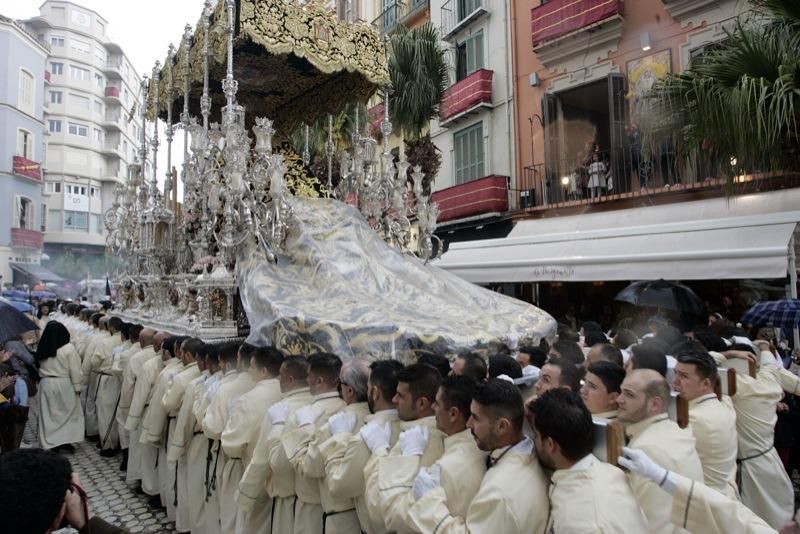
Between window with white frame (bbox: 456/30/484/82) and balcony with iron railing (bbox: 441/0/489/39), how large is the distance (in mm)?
410

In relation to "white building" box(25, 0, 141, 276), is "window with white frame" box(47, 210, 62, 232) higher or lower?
lower

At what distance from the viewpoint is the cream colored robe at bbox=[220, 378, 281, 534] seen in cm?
359

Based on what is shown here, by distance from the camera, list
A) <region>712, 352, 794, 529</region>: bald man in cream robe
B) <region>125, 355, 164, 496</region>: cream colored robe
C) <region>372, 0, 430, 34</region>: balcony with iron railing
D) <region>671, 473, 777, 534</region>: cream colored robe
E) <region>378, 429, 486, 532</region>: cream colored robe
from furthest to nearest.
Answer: <region>372, 0, 430, 34</region>: balcony with iron railing < <region>125, 355, 164, 496</region>: cream colored robe < <region>712, 352, 794, 529</region>: bald man in cream robe < <region>378, 429, 486, 532</region>: cream colored robe < <region>671, 473, 777, 534</region>: cream colored robe

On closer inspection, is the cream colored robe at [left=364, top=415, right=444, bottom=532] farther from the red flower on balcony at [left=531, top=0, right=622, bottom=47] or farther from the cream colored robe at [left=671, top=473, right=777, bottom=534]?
the red flower on balcony at [left=531, top=0, right=622, bottom=47]

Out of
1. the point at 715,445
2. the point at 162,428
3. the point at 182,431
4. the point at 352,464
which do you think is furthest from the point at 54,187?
the point at 715,445

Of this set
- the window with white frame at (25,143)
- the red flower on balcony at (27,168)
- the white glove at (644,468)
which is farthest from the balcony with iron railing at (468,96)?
the window with white frame at (25,143)

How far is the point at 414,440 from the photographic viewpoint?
2.58 meters

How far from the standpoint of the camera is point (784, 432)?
488 cm

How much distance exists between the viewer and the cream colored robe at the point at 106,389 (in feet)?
22.1

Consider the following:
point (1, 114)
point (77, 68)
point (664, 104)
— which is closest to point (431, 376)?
point (664, 104)

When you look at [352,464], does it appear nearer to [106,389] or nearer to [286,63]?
[106,389]

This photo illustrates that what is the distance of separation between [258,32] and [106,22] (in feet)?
144

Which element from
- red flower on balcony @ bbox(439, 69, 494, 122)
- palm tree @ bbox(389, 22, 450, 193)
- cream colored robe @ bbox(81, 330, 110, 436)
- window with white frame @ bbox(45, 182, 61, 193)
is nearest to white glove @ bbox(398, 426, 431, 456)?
cream colored robe @ bbox(81, 330, 110, 436)

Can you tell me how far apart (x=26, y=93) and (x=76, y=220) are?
12.0 m
